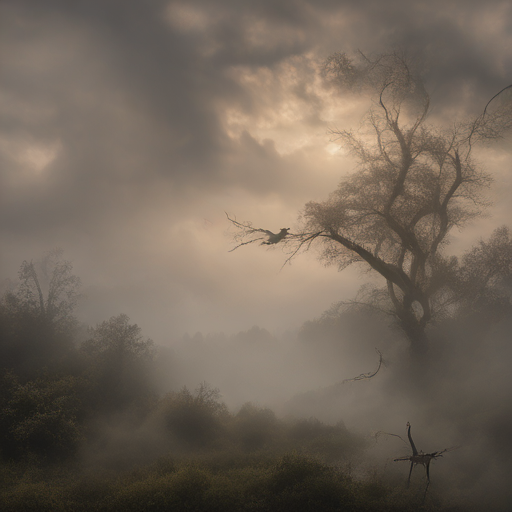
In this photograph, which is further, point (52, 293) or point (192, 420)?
point (52, 293)

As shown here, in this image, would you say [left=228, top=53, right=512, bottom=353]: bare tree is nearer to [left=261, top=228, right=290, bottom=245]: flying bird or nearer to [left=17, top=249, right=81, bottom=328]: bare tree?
[left=261, top=228, right=290, bottom=245]: flying bird

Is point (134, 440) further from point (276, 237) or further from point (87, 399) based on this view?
point (276, 237)

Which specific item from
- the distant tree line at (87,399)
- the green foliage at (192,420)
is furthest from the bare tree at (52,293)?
the green foliage at (192,420)

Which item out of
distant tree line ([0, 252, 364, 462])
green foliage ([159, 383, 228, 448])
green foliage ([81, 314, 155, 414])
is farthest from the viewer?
green foliage ([81, 314, 155, 414])

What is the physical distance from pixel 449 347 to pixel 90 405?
974 inches

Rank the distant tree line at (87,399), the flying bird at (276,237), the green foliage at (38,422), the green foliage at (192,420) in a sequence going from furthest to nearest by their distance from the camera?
the green foliage at (192,420), the distant tree line at (87,399), the green foliage at (38,422), the flying bird at (276,237)

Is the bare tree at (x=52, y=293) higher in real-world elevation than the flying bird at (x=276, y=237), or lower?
higher

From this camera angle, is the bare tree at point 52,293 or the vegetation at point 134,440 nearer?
the vegetation at point 134,440

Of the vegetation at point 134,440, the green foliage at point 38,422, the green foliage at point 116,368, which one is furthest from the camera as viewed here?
the green foliage at point 116,368

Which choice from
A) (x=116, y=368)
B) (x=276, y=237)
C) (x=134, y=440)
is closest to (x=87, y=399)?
(x=116, y=368)

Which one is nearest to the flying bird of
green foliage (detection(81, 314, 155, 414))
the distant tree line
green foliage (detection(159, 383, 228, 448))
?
the distant tree line

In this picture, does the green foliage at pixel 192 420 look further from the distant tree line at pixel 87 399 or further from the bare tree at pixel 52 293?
the bare tree at pixel 52 293

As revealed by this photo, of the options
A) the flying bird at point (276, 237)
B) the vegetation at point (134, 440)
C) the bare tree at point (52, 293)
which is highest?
the bare tree at point (52, 293)

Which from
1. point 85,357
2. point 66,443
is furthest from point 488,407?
point 85,357
